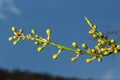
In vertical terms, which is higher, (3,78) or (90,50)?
(3,78)

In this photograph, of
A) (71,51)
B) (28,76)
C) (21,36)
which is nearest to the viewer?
(71,51)

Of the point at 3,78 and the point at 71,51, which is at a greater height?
the point at 3,78

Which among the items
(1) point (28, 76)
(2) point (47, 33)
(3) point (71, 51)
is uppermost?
(1) point (28, 76)

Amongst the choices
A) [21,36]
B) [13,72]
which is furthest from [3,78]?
[21,36]

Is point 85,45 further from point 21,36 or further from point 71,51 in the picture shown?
point 21,36

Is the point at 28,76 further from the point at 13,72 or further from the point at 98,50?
the point at 98,50

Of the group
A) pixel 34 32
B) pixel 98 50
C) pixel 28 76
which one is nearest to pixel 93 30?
pixel 98 50

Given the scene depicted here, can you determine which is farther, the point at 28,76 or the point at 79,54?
the point at 28,76

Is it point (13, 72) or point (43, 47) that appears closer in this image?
point (43, 47)

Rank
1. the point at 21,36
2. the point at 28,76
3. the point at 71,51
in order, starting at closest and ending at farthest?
the point at 71,51
the point at 21,36
the point at 28,76
